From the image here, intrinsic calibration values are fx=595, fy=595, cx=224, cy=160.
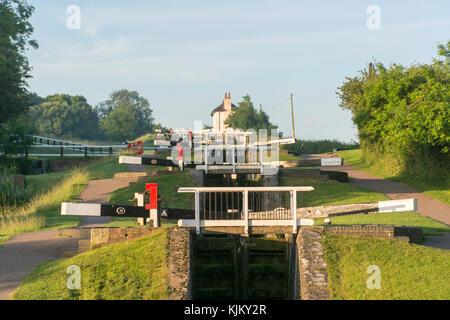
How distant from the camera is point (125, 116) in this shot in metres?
80.3

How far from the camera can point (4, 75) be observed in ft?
129

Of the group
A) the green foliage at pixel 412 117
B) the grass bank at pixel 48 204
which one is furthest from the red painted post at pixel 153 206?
the green foliage at pixel 412 117

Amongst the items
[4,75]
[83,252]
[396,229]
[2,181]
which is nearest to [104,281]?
[83,252]

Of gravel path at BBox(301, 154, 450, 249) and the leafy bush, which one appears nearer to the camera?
gravel path at BBox(301, 154, 450, 249)

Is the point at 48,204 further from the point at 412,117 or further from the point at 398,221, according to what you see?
the point at 412,117

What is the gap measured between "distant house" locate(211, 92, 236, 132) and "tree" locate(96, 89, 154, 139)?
11.5 meters

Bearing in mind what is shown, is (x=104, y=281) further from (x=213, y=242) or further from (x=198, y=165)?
(x=198, y=165)

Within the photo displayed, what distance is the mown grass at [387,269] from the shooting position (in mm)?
10484

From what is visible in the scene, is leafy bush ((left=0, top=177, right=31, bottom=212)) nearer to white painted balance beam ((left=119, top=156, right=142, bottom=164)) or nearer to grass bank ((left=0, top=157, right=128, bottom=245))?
grass bank ((left=0, top=157, right=128, bottom=245))

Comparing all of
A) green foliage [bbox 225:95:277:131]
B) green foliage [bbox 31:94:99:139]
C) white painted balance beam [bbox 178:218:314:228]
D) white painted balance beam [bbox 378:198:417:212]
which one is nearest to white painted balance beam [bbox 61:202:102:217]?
white painted balance beam [bbox 178:218:314:228]

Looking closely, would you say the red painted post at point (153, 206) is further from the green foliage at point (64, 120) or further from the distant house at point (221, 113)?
the green foliage at point (64, 120)

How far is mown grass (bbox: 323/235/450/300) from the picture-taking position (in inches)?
413

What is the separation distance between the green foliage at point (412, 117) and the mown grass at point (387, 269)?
1632 cm
